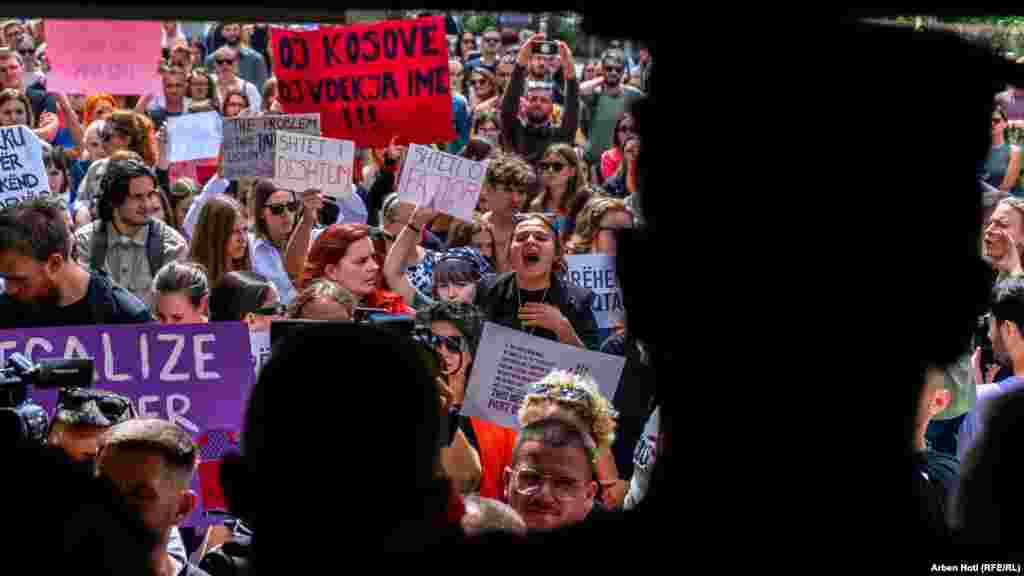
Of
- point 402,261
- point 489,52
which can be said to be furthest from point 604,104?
point 402,261

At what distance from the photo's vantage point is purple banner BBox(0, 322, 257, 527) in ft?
17.4

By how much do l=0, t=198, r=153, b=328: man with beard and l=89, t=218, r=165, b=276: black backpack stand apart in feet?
5.92

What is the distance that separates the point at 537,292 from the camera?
6840 millimetres

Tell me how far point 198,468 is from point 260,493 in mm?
3570

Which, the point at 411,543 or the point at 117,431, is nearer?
the point at 411,543

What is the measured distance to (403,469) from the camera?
1376 millimetres

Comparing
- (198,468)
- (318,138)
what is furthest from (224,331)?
(318,138)

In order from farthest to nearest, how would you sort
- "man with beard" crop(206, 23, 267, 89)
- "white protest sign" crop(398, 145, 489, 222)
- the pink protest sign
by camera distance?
"man with beard" crop(206, 23, 267, 89), the pink protest sign, "white protest sign" crop(398, 145, 489, 222)

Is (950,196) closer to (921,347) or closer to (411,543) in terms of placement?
(921,347)

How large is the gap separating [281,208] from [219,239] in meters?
0.81

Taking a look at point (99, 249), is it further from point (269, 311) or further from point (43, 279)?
point (43, 279)

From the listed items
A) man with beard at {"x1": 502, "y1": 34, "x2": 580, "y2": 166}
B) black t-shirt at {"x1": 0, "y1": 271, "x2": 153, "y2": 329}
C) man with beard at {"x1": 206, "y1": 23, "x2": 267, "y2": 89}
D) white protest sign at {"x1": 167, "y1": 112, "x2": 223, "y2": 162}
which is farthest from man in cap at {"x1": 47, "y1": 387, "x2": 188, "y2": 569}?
man with beard at {"x1": 206, "y1": 23, "x2": 267, "y2": 89}

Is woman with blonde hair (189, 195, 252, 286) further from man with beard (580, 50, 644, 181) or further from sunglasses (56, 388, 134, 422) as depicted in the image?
man with beard (580, 50, 644, 181)

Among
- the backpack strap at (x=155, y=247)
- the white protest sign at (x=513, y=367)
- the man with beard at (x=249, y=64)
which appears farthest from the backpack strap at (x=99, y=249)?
the man with beard at (x=249, y=64)
